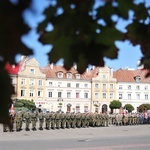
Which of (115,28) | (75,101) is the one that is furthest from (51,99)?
(115,28)

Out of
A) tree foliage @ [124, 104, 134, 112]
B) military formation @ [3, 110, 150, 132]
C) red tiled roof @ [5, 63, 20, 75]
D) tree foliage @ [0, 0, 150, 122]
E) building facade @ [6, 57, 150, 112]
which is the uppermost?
building facade @ [6, 57, 150, 112]

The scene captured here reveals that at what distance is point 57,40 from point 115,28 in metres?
0.26

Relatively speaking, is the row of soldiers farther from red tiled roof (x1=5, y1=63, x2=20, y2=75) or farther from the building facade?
the building facade

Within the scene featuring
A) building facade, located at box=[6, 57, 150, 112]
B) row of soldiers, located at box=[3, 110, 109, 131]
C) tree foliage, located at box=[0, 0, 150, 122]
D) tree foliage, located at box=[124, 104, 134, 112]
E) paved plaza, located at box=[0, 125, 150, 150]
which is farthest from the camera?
tree foliage, located at box=[124, 104, 134, 112]

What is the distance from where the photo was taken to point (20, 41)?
1.30m

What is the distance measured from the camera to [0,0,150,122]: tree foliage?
49.9 inches

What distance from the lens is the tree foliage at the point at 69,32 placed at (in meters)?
1.27

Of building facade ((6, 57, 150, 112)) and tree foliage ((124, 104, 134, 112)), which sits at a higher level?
building facade ((6, 57, 150, 112))

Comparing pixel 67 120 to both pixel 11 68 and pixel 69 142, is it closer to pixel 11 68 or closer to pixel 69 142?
pixel 69 142

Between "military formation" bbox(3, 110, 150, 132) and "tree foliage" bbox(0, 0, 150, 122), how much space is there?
1875cm

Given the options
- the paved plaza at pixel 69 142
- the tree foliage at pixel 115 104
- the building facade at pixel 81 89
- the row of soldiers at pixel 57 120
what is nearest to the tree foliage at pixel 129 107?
the tree foliage at pixel 115 104

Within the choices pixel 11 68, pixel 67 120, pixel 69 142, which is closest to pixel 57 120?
pixel 67 120

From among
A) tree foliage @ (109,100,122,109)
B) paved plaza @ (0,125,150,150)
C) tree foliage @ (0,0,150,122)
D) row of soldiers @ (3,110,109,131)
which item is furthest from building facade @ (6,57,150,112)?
tree foliage @ (0,0,150,122)

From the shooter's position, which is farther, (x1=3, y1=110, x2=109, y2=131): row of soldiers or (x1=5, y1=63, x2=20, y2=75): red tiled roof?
(x1=3, y1=110, x2=109, y2=131): row of soldiers
